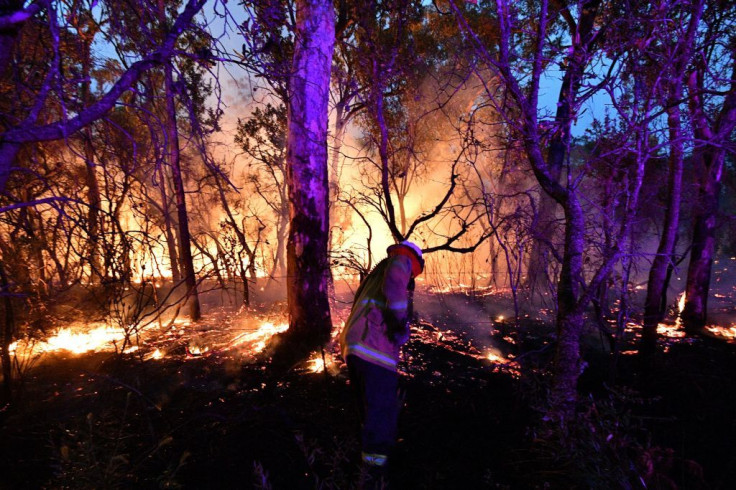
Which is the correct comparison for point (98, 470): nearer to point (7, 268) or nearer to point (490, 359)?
point (7, 268)

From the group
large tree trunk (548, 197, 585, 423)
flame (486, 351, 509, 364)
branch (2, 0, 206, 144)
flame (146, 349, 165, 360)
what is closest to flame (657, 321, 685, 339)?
flame (486, 351, 509, 364)

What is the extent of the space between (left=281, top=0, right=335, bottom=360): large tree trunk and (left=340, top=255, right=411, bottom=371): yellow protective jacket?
9.65 ft

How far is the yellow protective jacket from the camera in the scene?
9.82 feet

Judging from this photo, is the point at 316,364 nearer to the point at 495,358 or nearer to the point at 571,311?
the point at 495,358

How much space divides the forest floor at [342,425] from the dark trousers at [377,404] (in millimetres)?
180

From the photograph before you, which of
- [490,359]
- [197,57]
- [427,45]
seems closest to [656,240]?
[427,45]

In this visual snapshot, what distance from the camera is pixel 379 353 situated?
2.99m

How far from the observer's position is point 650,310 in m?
5.94

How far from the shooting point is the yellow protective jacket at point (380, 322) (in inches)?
118

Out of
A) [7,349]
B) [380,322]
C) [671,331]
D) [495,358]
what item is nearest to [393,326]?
[380,322]

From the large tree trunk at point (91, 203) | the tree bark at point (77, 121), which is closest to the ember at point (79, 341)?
the large tree trunk at point (91, 203)

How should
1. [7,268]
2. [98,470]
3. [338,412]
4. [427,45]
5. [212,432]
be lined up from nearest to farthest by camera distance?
[98,470], [212,432], [338,412], [7,268], [427,45]

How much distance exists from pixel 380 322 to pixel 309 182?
11.5ft

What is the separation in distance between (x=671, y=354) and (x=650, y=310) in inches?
66.8
